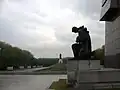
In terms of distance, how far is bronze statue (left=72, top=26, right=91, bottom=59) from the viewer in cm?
1625

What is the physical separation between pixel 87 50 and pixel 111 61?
213 inches

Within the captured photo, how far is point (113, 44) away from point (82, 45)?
468 centimetres

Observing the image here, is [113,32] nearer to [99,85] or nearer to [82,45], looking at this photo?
[82,45]

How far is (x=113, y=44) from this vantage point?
2066 centimetres

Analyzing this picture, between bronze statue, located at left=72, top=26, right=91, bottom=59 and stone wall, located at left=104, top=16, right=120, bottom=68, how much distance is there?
3248 millimetres

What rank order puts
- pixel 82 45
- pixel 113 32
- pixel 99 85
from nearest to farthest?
1. pixel 99 85
2. pixel 82 45
3. pixel 113 32

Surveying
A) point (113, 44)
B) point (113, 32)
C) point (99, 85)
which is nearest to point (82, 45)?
point (99, 85)

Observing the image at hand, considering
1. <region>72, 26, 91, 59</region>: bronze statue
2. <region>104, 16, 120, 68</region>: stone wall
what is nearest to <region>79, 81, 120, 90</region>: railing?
<region>72, 26, 91, 59</region>: bronze statue

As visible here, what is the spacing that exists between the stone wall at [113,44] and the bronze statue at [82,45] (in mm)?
3248

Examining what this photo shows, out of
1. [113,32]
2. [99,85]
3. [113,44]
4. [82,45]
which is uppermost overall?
[113,32]

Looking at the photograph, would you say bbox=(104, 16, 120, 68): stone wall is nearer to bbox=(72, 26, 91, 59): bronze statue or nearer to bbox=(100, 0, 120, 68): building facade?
bbox=(100, 0, 120, 68): building facade

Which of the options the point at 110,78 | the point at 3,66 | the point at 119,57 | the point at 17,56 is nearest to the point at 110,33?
the point at 119,57

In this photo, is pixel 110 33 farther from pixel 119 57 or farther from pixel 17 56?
pixel 17 56

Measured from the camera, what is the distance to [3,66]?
6322cm
